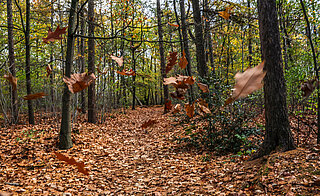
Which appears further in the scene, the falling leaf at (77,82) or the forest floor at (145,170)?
the forest floor at (145,170)

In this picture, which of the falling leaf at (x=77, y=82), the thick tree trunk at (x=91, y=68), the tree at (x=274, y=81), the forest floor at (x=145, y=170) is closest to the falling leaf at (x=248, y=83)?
the falling leaf at (x=77, y=82)

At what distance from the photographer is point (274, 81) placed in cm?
337

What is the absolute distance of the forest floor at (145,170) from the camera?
9.29 ft

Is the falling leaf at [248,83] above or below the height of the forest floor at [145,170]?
above

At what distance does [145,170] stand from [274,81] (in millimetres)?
3209

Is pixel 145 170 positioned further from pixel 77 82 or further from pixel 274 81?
pixel 77 82

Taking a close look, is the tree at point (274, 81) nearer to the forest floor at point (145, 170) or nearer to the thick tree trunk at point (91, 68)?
the forest floor at point (145, 170)

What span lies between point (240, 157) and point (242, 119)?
1156 mm

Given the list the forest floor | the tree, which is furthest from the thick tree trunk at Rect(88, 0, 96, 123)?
the tree

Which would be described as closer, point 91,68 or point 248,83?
point 248,83

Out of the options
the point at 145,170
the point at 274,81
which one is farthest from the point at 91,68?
the point at 274,81

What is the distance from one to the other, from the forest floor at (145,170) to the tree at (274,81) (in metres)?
0.31

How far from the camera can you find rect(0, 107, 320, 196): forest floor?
283 centimetres

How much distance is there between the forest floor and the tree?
31 centimetres
